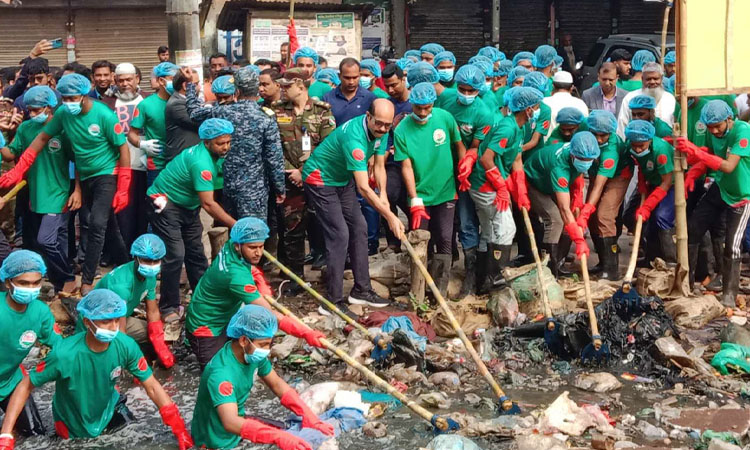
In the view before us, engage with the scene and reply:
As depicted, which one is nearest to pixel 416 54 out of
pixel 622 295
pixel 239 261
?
pixel 622 295

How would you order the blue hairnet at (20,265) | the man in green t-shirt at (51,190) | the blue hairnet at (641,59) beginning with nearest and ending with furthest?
the blue hairnet at (20,265) < the man in green t-shirt at (51,190) < the blue hairnet at (641,59)

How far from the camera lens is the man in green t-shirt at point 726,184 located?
9211 millimetres

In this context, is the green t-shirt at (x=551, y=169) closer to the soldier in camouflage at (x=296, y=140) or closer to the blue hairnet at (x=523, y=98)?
the blue hairnet at (x=523, y=98)

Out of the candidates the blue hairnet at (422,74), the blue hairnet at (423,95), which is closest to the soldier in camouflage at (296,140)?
the blue hairnet at (422,74)

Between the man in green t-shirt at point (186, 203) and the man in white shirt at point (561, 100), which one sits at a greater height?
the man in white shirt at point (561, 100)

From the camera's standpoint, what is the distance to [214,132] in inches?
334

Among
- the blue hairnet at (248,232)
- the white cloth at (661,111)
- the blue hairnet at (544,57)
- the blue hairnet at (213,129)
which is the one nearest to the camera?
the blue hairnet at (248,232)

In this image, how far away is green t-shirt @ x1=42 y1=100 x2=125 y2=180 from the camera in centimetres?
936

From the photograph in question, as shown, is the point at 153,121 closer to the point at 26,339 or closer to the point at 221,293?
the point at 221,293

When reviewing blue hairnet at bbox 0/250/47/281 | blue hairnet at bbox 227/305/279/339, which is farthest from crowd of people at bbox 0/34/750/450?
blue hairnet at bbox 227/305/279/339

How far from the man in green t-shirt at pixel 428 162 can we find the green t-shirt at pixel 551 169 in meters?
0.79

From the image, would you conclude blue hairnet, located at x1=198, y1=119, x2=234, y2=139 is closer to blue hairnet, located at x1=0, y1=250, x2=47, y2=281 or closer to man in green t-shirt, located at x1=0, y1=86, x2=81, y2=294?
man in green t-shirt, located at x1=0, y1=86, x2=81, y2=294

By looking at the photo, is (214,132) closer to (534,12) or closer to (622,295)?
(622,295)

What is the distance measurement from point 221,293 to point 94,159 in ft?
8.88
